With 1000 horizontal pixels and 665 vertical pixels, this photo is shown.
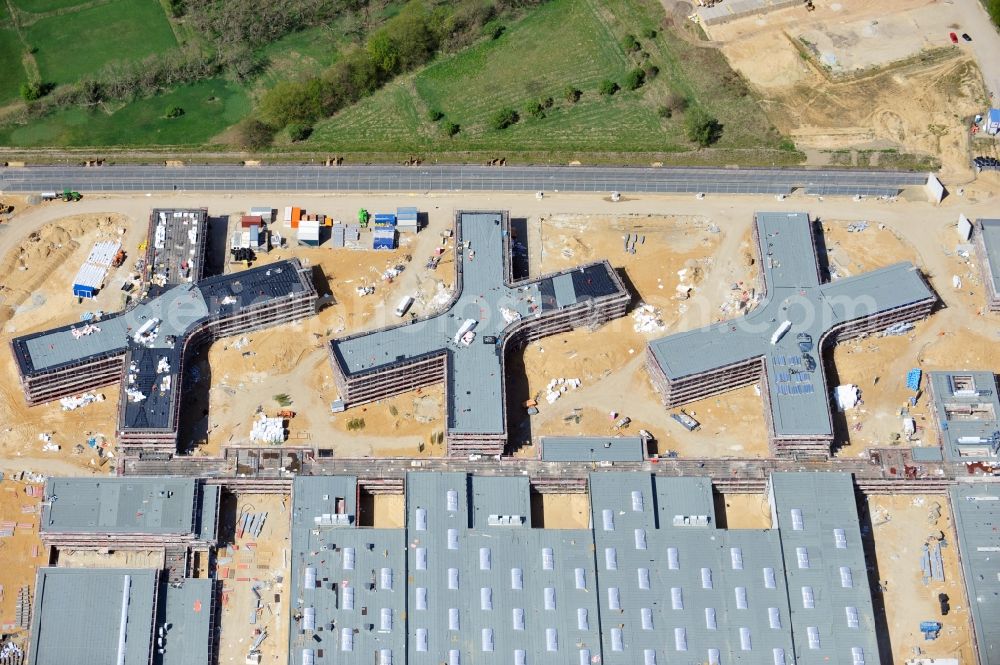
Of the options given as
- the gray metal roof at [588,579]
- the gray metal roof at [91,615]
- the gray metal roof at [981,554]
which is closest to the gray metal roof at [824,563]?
the gray metal roof at [588,579]

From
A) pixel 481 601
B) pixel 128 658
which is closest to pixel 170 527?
pixel 128 658

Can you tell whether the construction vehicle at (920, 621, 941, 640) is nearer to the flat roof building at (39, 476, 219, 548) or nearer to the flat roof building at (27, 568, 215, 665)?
the flat roof building at (27, 568, 215, 665)

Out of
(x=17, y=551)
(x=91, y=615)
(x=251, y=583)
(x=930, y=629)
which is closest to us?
(x=91, y=615)

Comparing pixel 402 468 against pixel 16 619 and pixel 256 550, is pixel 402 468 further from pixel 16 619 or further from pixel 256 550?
pixel 16 619

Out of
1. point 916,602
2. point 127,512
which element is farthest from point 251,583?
point 916,602

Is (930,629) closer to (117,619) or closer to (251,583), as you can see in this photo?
(251,583)

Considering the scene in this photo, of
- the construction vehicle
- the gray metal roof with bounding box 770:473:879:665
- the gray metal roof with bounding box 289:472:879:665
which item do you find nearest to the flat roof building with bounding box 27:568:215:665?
the gray metal roof with bounding box 289:472:879:665
